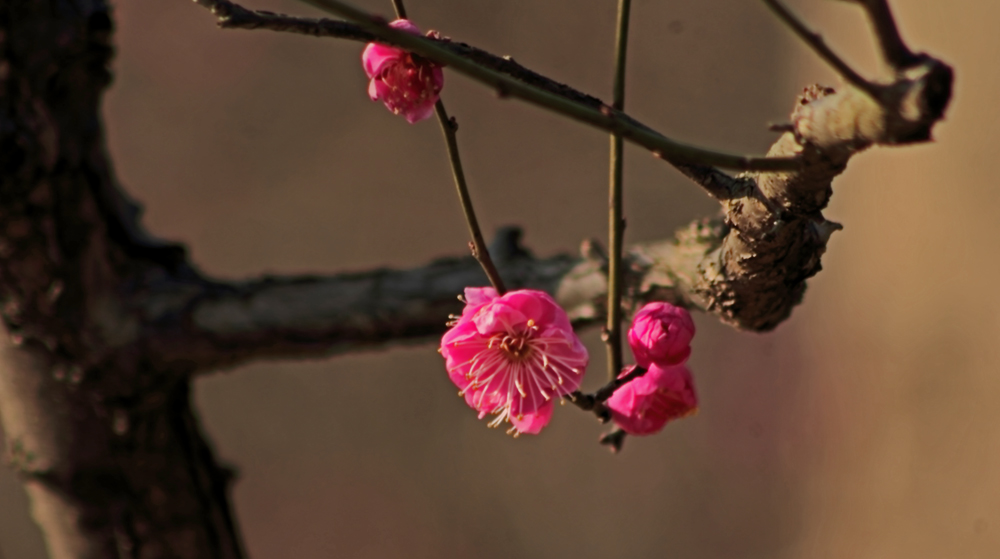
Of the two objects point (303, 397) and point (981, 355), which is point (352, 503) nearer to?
point (303, 397)

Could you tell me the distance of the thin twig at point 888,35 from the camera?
30 centimetres

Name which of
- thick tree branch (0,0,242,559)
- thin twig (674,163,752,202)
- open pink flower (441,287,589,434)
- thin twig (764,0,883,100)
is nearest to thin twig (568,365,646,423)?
open pink flower (441,287,589,434)

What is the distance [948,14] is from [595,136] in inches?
36.2

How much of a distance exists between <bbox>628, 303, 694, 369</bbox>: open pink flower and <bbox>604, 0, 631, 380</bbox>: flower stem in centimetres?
2

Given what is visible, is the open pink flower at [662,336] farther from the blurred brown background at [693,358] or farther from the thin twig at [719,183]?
the blurred brown background at [693,358]

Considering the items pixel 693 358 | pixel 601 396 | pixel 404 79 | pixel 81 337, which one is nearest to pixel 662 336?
pixel 601 396

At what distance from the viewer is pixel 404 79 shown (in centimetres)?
48

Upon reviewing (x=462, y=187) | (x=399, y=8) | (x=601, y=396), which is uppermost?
(x=399, y=8)

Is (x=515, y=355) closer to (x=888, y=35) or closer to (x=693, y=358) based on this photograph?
(x=888, y=35)

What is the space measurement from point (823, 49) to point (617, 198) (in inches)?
7.3

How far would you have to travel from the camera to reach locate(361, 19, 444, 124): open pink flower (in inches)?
18.8

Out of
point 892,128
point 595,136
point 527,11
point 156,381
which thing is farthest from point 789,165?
point 527,11

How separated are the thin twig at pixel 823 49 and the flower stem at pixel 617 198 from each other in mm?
150

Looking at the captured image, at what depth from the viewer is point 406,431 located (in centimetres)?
237
